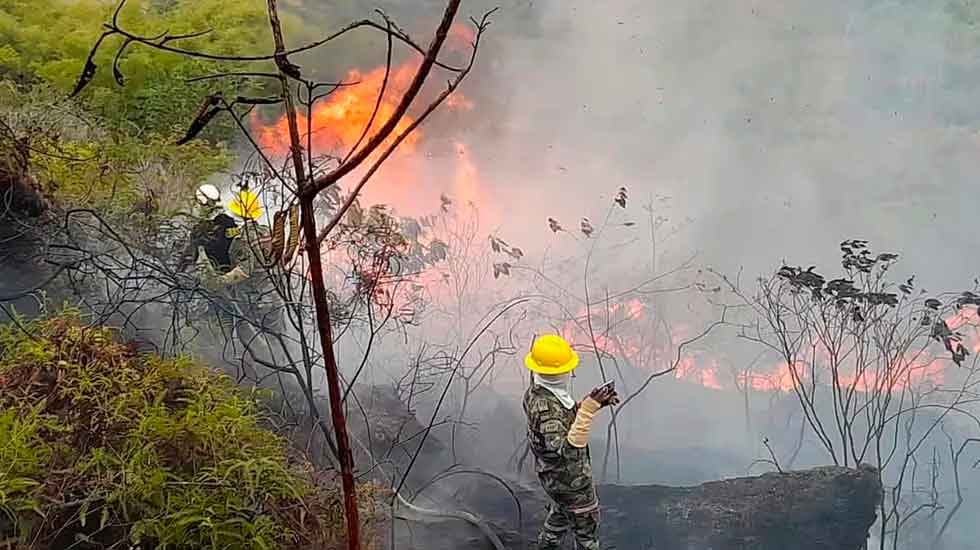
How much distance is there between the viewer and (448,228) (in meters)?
3.65

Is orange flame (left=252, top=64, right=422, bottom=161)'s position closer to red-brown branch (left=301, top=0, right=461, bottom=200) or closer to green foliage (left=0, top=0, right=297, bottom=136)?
green foliage (left=0, top=0, right=297, bottom=136)

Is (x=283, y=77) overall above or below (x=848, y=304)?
below

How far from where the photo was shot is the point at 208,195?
9.86ft

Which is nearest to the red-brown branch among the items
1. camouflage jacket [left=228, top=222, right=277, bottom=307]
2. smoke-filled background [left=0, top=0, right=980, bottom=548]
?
camouflage jacket [left=228, top=222, right=277, bottom=307]

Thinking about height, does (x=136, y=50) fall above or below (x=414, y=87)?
above

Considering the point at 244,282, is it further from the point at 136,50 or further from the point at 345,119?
the point at 136,50

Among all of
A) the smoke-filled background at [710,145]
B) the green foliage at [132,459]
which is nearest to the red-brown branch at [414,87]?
the green foliage at [132,459]

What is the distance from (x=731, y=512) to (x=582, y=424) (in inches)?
40.7

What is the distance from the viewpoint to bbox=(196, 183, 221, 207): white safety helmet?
2939mm

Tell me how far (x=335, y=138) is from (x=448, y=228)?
2.09 ft

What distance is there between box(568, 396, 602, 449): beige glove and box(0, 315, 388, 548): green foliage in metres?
0.65

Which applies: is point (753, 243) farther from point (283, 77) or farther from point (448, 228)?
point (283, 77)

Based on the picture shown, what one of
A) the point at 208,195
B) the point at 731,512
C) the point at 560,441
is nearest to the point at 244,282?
the point at 208,195

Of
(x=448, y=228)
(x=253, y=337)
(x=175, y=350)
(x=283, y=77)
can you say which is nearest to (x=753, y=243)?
(x=448, y=228)
